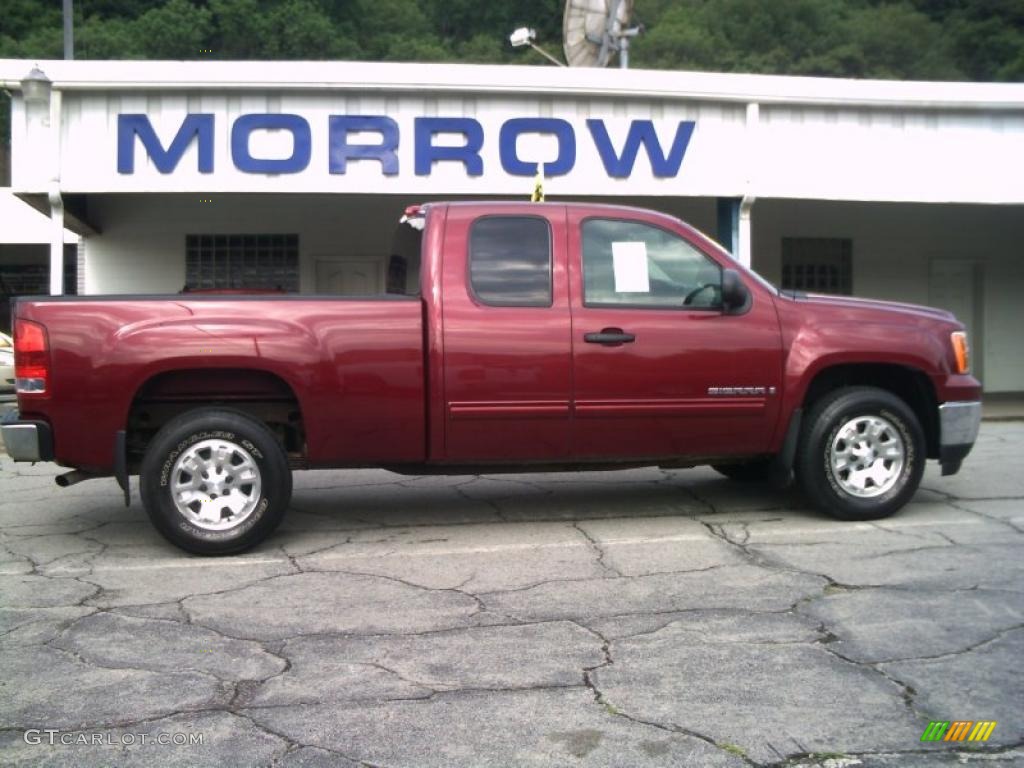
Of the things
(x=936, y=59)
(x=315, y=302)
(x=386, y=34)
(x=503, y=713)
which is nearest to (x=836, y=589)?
(x=503, y=713)

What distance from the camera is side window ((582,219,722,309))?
21.4 ft

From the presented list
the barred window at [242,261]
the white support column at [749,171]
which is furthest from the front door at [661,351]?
the barred window at [242,261]

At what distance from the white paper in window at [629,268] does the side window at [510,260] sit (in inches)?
16.8

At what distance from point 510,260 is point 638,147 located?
7129 mm

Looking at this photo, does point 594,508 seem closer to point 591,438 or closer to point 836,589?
point 591,438

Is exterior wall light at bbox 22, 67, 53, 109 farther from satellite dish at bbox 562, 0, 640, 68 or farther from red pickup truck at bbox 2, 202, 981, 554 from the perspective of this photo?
satellite dish at bbox 562, 0, 640, 68

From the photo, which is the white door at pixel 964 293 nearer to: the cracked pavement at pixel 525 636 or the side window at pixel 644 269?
the cracked pavement at pixel 525 636

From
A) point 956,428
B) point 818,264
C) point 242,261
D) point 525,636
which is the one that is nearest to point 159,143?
point 242,261

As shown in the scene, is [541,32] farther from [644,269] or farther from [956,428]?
[956,428]

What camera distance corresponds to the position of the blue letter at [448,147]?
12773 mm

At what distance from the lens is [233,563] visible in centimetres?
598

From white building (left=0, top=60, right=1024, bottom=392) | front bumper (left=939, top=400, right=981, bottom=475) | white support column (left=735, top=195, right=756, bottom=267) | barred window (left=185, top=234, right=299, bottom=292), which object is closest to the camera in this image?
front bumper (left=939, top=400, right=981, bottom=475)

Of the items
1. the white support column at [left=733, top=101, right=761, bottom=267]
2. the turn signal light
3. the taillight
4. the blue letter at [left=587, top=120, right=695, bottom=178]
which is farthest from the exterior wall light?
the turn signal light

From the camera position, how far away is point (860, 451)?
22.0ft
